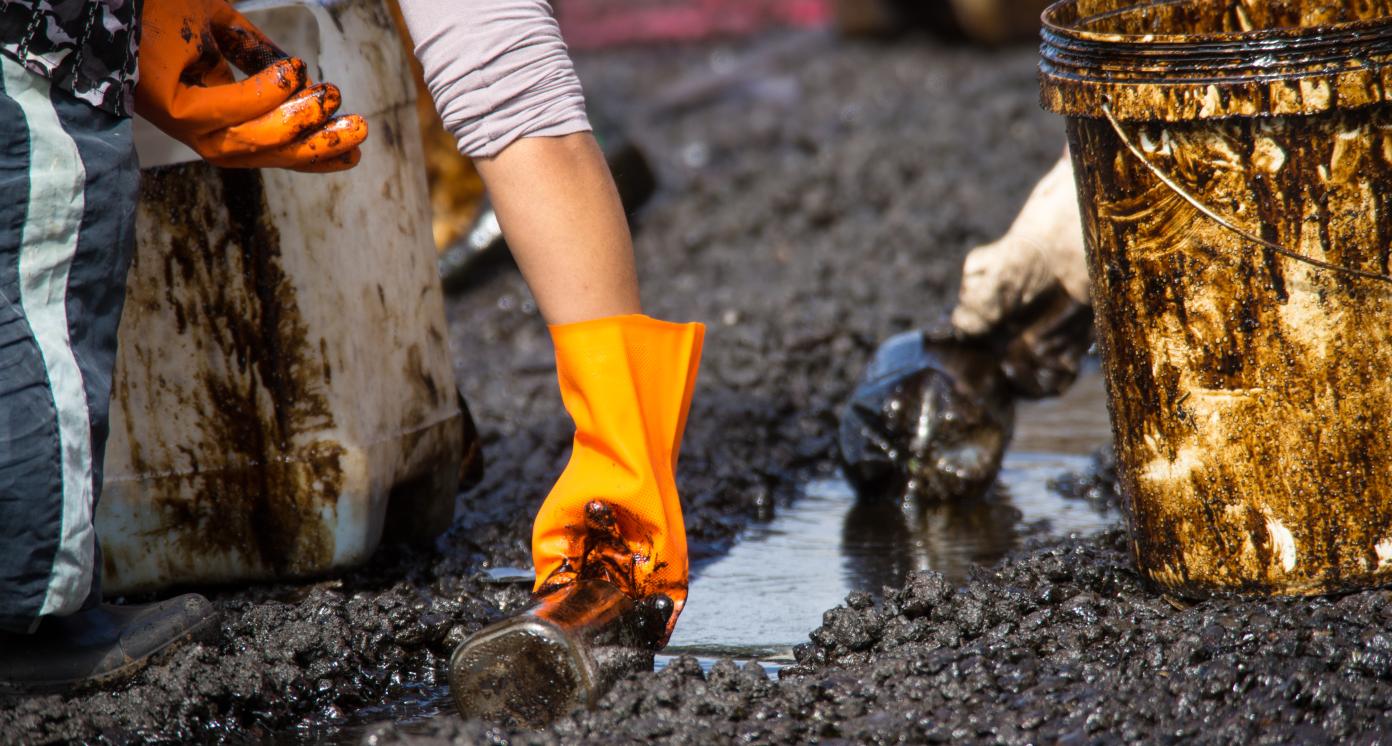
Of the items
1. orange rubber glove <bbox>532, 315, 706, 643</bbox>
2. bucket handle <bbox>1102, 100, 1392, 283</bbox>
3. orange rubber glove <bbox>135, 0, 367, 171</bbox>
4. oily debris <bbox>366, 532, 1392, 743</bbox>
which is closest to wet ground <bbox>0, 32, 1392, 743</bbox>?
oily debris <bbox>366, 532, 1392, 743</bbox>

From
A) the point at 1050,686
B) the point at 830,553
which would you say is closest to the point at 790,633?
the point at 830,553

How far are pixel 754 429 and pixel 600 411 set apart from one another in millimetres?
1418

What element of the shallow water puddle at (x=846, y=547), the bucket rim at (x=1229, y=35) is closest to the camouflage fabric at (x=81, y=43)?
the shallow water puddle at (x=846, y=547)

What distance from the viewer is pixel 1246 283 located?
212 cm

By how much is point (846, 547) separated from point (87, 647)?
1.44m

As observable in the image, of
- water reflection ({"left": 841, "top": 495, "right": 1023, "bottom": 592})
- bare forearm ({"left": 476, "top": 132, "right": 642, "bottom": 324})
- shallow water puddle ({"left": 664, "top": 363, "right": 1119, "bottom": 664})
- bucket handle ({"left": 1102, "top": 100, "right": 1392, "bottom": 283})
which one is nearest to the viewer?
bucket handle ({"left": 1102, "top": 100, "right": 1392, "bottom": 283})

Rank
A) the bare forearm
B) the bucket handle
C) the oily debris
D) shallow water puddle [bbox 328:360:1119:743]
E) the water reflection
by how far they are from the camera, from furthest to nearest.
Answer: the water reflection → shallow water puddle [bbox 328:360:1119:743] → the bare forearm → the bucket handle → the oily debris

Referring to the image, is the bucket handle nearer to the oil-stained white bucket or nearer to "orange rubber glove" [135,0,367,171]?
"orange rubber glove" [135,0,367,171]

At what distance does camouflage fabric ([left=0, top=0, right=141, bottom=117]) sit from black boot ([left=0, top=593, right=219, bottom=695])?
2.48ft

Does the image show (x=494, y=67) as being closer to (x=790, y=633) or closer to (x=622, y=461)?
(x=622, y=461)

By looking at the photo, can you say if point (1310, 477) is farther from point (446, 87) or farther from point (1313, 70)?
point (446, 87)

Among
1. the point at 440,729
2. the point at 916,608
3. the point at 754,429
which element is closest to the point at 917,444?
the point at 754,429

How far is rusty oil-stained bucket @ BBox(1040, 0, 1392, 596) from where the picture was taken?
2.03m

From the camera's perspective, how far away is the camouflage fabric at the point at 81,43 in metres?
2.01
